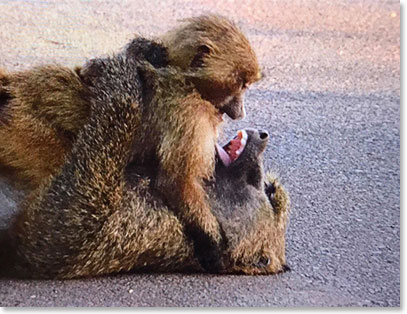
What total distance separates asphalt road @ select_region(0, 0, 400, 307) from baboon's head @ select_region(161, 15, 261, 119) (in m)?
0.31

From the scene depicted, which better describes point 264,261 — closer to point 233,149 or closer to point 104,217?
point 233,149

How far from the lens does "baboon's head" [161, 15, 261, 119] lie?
79.5 inches

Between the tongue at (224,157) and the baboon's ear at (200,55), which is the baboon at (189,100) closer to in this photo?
the baboon's ear at (200,55)

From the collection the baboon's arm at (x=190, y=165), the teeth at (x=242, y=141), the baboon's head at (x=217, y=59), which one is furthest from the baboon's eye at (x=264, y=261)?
the baboon's head at (x=217, y=59)

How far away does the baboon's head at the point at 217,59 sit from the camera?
202 centimetres

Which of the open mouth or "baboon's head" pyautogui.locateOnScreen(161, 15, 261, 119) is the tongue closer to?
the open mouth

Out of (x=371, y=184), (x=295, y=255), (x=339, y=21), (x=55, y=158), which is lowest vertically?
(x=295, y=255)

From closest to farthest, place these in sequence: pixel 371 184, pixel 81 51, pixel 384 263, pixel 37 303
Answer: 1. pixel 37 303
2. pixel 384 263
3. pixel 371 184
4. pixel 81 51

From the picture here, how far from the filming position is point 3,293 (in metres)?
2.01

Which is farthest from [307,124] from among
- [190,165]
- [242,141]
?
[190,165]

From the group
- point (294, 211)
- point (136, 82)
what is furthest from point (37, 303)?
point (294, 211)

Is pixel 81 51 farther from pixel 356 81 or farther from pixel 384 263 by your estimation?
pixel 384 263

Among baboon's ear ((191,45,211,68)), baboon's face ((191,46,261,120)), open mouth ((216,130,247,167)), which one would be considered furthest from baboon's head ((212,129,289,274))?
baboon's ear ((191,45,211,68))

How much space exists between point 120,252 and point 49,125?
1.17ft
